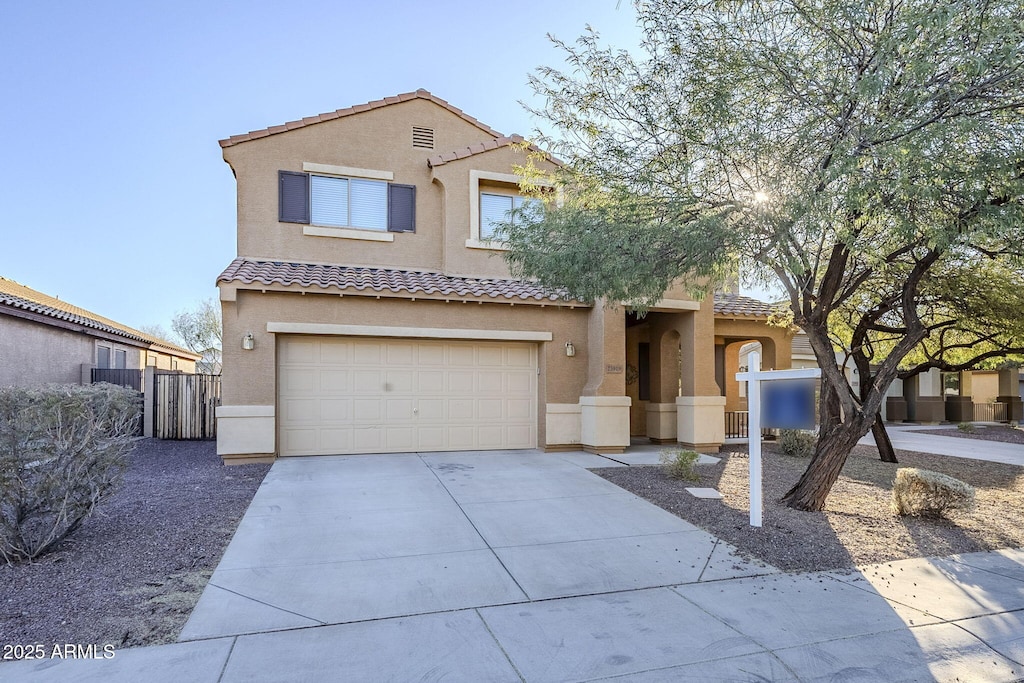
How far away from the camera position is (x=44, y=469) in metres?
5.43

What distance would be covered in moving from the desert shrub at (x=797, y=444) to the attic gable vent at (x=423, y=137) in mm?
10666

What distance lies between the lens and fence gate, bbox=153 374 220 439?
48.8 feet

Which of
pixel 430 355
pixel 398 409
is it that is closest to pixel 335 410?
pixel 398 409

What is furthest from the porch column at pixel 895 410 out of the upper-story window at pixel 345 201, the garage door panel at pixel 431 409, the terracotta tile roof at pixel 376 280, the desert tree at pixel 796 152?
the upper-story window at pixel 345 201

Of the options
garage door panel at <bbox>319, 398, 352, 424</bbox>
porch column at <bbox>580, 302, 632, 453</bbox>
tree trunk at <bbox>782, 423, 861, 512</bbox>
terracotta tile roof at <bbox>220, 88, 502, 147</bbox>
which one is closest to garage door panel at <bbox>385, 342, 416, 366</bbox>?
garage door panel at <bbox>319, 398, 352, 424</bbox>

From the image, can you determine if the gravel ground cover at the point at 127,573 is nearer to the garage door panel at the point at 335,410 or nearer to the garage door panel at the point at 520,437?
the garage door panel at the point at 335,410

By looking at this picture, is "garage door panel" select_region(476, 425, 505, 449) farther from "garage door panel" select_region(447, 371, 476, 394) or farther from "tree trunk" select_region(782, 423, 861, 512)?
"tree trunk" select_region(782, 423, 861, 512)

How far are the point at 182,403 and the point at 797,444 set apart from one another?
1472 centimetres

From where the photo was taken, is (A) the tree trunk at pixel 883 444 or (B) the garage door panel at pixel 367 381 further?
(A) the tree trunk at pixel 883 444

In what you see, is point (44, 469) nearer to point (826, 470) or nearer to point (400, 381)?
point (400, 381)

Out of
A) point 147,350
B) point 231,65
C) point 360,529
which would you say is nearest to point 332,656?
point 360,529

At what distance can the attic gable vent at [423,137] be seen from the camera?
46.2 feet

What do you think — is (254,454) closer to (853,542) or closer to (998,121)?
(853,542)

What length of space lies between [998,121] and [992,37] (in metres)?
1.28
